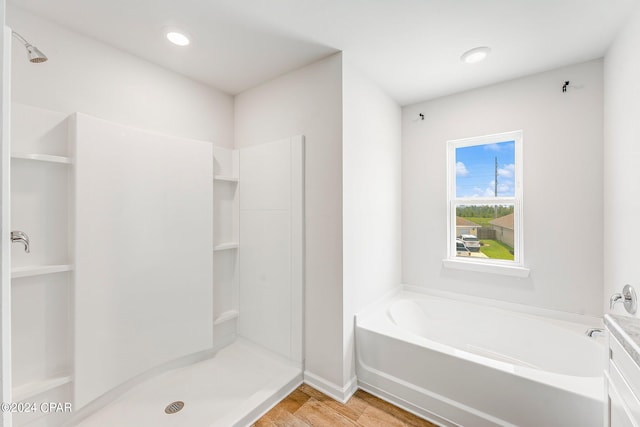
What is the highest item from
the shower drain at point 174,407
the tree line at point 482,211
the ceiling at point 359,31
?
the ceiling at point 359,31

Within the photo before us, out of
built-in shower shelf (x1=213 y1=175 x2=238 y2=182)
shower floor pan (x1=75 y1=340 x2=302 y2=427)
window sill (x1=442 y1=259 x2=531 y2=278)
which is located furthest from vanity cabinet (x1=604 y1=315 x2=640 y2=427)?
built-in shower shelf (x1=213 y1=175 x2=238 y2=182)

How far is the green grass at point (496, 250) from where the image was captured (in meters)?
2.42

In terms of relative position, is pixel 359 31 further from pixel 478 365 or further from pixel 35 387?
pixel 35 387

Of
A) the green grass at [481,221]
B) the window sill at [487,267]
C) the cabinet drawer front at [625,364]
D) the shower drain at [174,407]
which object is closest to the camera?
the cabinet drawer front at [625,364]

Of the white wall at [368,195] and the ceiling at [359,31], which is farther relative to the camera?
the white wall at [368,195]

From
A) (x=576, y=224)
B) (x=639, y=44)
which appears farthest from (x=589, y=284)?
(x=639, y=44)

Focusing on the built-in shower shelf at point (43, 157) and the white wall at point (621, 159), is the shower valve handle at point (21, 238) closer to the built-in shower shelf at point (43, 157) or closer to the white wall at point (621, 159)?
the built-in shower shelf at point (43, 157)

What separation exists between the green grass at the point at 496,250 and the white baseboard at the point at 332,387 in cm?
167

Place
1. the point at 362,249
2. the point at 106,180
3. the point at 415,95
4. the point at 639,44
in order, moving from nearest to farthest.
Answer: the point at 639,44 < the point at 106,180 < the point at 362,249 < the point at 415,95

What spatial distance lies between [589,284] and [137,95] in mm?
3705

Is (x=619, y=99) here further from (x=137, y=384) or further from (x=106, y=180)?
(x=137, y=384)

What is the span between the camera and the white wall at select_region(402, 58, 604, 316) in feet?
6.62

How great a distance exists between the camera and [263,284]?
2.37 metres

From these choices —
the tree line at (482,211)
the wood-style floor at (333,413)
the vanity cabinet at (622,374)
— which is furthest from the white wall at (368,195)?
the vanity cabinet at (622,374)
